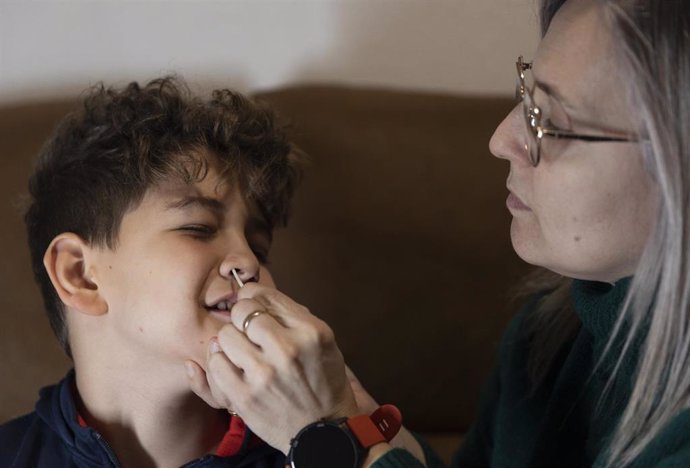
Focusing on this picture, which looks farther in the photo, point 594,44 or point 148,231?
point 148,231

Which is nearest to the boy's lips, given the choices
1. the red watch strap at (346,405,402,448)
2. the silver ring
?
the silver ring

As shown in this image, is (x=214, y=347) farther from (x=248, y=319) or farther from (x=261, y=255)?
(x=261, y=255)

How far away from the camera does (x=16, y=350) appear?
4.93 feet

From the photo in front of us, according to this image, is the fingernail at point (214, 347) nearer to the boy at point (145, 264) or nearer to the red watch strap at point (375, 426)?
the boy at point (145, 264)

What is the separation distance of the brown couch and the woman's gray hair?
59 cm

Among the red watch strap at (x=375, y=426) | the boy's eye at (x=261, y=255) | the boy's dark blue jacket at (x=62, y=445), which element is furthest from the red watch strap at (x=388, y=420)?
the boy's eye at (x=261, y=255)

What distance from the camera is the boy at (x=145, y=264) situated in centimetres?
121

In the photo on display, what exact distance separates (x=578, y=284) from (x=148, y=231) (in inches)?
24.3

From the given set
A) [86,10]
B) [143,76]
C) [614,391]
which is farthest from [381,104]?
[614,391]

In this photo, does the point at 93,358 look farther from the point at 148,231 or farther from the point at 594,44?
the point at 594,44

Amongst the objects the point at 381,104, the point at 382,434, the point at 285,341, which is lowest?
the point at 382,434

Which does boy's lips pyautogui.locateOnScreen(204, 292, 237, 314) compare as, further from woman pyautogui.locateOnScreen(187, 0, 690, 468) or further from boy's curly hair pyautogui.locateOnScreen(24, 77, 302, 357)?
boy's curly hair pyautogui.locateOnScreen(24, 77, 302, 357)

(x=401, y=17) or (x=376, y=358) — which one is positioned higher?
(x=401, y=17)

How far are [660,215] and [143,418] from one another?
2.53 ft
